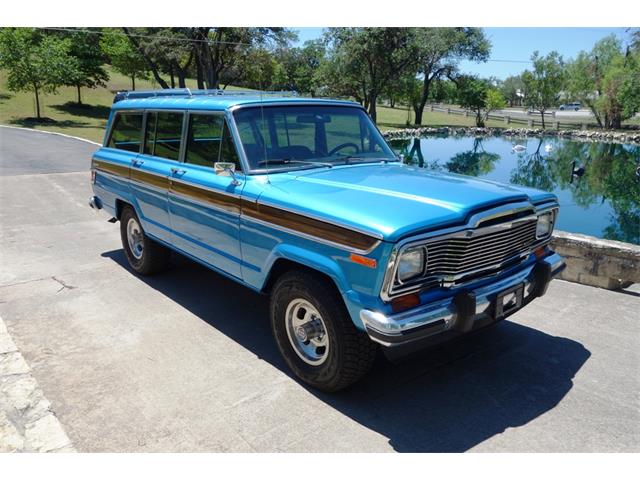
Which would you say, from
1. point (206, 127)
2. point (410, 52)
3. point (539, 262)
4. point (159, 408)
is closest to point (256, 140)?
point (206, 127)

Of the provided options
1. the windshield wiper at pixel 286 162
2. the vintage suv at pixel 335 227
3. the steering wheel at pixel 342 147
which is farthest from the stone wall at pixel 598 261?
the windshield wiper at pixel 286 162

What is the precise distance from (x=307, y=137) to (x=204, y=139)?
96 centimetres

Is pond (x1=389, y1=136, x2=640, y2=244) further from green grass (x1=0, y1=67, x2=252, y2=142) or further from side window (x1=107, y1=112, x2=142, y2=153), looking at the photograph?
green grass (x1=0, y1=67, x2=252, y2=142)

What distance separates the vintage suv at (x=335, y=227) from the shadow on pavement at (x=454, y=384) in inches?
14.6

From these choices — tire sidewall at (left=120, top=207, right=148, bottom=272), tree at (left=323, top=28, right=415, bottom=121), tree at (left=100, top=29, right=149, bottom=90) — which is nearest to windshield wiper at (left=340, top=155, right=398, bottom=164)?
tire sidewall at (left=120, top=207, right=148, bottom=272)

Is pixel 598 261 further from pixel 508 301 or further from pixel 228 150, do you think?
pixel 228 150

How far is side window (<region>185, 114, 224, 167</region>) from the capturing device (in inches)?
179

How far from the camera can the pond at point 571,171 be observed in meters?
16.2

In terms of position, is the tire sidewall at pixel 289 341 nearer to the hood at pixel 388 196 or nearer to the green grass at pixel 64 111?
the hood at pixel 388 196

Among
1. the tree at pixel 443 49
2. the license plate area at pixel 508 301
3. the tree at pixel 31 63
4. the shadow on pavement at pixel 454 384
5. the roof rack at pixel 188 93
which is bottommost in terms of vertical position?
the shadow on pavement at pixel 454 384

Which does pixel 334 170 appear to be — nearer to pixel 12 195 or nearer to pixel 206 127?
pixel 206 127

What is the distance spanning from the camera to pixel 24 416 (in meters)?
3.44

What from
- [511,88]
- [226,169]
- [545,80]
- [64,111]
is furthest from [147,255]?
[511,88]

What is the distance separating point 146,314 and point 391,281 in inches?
120
